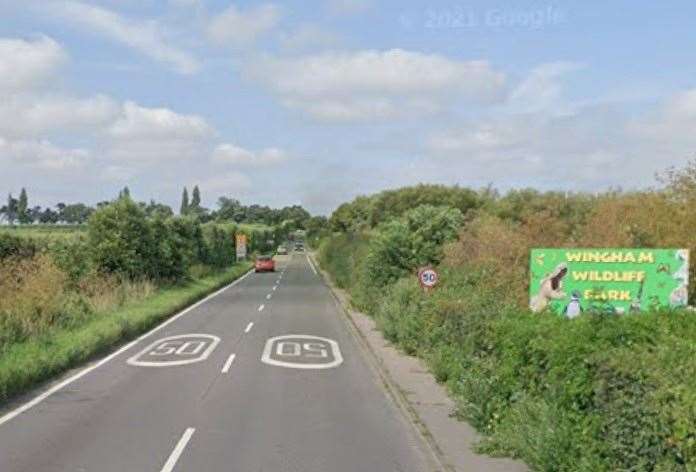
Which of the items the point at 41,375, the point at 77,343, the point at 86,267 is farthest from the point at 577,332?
the point at 86,267

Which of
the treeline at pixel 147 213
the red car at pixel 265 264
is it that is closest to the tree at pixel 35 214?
the treeline at pixel 147 213

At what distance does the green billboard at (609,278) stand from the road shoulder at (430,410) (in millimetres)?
2322

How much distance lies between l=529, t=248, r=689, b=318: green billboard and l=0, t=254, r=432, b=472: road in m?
3.32

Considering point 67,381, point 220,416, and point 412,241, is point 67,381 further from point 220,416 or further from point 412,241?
point 412,241

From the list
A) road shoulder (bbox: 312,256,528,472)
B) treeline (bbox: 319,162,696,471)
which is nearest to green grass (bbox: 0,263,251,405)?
road shoulder (bbox: 312,256,528,472)

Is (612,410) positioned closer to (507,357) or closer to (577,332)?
(577,332)

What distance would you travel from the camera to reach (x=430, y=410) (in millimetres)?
12500

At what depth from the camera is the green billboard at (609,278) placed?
13.1 m

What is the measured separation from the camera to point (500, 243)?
783 inches

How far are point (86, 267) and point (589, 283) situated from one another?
26.5 m

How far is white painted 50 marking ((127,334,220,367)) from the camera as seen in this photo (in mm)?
18281

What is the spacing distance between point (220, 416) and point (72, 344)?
7.88 meters

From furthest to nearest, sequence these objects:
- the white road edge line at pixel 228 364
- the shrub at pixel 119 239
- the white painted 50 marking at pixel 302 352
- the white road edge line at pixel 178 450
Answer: the shrub at pixel 119 239 → the white painted 50 marking at pixel 302 352 → the white road edge line at pixel 228 364 → the white road edge line at pixel 178 450

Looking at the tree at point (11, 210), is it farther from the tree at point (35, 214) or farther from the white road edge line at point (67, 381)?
the white road edge line at point (67, 381)
